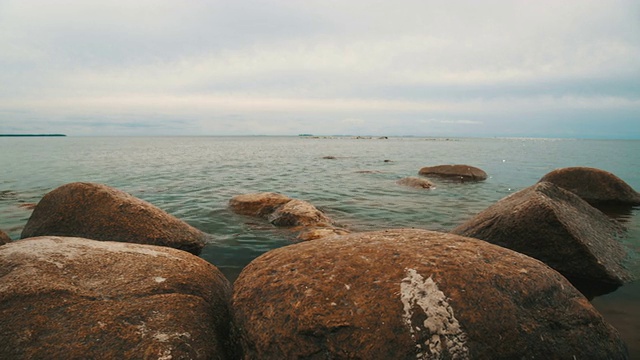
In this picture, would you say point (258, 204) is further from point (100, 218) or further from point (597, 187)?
point (597, 187)

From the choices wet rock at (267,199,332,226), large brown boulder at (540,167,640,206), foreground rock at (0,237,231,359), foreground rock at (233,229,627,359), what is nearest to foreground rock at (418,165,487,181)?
large brown boulder at (540,167,640,206)

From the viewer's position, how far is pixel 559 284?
3248mm

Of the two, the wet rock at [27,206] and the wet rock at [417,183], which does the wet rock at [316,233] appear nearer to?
the wet rock at [417,183]

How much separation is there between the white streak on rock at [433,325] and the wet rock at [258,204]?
7021 mm

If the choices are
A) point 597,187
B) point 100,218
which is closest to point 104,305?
point 100,218

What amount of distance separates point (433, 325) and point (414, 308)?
174 mm

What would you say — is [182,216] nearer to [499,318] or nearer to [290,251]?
[290,251]

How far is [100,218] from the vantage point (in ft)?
20.5

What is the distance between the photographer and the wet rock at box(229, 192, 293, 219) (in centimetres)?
974

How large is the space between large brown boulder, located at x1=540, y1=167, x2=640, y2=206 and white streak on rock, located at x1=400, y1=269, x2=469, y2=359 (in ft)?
36.9

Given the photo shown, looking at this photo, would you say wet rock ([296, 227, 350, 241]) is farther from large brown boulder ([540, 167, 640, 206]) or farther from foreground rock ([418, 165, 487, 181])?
foreground rock ([418, 165, 487, 181])

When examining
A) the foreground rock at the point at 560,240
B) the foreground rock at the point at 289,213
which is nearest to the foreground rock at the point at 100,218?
the foreground rock at the point at 289,213

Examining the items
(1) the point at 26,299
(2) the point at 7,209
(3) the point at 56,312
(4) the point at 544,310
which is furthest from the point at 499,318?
(2) the point at 7,209

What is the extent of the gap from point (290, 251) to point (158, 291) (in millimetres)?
1259
